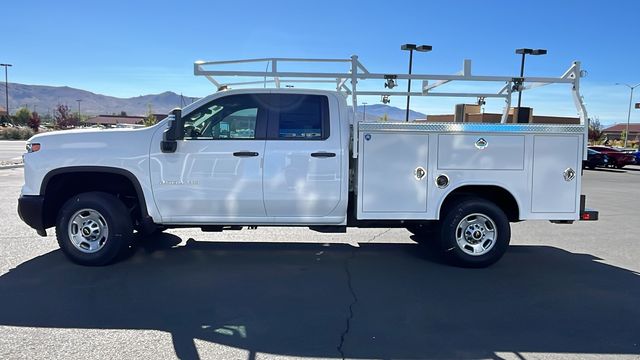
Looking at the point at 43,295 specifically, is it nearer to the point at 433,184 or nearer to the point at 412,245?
the point at 433,184

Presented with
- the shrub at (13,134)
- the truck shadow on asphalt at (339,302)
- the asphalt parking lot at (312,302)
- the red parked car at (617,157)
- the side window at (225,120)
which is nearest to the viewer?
the asphalt parking lot at (312,302)

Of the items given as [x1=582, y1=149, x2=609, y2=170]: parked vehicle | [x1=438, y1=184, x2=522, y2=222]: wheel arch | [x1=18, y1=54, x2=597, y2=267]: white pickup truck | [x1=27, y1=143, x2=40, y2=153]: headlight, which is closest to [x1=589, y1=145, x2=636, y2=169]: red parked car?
[x1=582, y1=149, x2=609, y2=170]: parked vehicle

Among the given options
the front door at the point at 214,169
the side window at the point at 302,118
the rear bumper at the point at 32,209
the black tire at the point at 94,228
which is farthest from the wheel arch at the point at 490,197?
the rear bumper at the point at 32,209

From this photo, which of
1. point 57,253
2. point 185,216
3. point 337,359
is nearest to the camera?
point 337,359

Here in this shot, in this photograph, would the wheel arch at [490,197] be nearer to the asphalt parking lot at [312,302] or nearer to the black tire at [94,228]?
the asphalt parking lot at [312,302]

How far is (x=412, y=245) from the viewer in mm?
7816

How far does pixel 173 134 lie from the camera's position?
233 inches

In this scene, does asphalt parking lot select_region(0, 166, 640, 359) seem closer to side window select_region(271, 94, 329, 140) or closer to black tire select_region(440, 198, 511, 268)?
black tire select_region(440, 198, 511, 268)

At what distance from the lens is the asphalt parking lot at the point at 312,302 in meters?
4.11

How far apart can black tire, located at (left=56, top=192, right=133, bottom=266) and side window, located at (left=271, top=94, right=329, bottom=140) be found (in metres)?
2.04

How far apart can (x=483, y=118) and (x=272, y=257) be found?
15.8ft

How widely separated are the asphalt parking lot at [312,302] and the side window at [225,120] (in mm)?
1593

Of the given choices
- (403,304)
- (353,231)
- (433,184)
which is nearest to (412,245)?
(353,231)

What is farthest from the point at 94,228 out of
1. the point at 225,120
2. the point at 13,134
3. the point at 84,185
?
the point at 13,134
